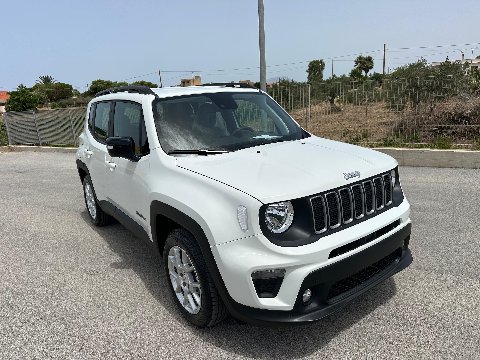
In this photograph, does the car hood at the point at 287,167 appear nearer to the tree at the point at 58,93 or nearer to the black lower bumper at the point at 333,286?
the black lower bumper at the point at 333,286

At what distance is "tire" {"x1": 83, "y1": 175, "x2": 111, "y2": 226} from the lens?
17.7ft

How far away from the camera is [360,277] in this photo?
109 inches

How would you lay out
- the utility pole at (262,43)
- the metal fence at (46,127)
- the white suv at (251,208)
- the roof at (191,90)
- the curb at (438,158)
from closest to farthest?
the white suv at (251,208)
the roof at (191,90)
the curb at (438,158)
the utility pole at (262,43)
the metal fence at (46,127)

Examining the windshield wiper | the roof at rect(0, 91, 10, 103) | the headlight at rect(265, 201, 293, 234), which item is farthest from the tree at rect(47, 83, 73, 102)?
the headlight at rect(265, 201, 293, 234)

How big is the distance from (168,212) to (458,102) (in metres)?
8.65

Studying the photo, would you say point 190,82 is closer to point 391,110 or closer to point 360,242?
point 391,110

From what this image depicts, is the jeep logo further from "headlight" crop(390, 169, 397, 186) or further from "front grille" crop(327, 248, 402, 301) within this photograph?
"front grille" crop(327, 248, 402, 301)

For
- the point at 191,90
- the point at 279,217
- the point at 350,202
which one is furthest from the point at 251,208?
the point at 191,90

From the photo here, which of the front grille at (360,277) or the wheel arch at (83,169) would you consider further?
the wheel arch at (83,169)

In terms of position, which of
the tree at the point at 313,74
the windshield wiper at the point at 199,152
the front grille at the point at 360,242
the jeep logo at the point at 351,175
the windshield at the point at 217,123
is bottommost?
the front grille at the point at 360,242

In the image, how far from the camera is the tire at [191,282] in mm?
2766

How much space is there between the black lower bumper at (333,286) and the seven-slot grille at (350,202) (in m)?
0.24

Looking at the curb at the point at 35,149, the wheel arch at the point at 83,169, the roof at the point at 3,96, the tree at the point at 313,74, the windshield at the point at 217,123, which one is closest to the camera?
the windshield at the point at 217,123

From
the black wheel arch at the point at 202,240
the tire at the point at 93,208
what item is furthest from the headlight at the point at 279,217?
the tire at the point at 93,208
